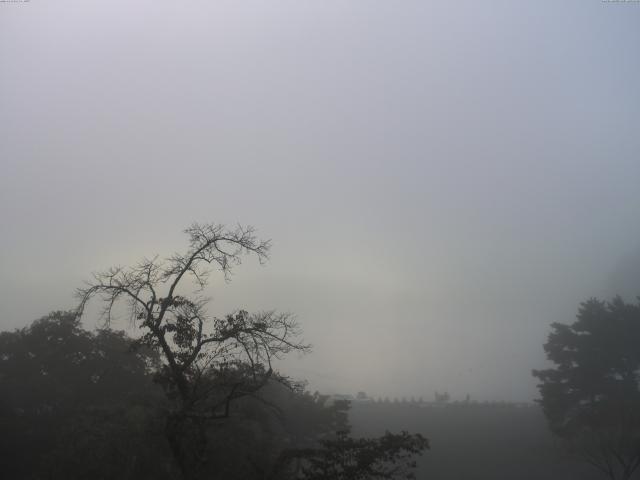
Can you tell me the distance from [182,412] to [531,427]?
260ft

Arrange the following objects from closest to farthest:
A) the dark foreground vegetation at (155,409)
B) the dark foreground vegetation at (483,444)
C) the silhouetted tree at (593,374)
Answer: the dark foreground vegetation at (155,409)
the silhouetted tree at (593,374)
the dark foreground vegetation at (483,444)

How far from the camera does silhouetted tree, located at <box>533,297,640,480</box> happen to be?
136 feet

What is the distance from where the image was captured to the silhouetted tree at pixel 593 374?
41.3 metres

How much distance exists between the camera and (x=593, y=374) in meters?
47.3

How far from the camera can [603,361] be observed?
47.9m

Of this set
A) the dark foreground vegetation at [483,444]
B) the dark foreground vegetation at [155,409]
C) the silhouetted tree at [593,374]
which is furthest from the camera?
the dark foreground vegetation at [483,444]

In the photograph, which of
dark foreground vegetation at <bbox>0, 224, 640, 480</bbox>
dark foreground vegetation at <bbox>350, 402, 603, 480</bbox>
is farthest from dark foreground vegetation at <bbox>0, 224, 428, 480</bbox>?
dark foreground vegetation at <bbox>350, 402, 603, 480</bbox>

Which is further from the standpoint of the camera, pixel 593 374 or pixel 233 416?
pixel 593 374

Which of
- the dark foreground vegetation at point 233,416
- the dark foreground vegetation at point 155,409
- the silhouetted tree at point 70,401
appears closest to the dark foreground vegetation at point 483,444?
the dark foreground vegetation at point 233,416

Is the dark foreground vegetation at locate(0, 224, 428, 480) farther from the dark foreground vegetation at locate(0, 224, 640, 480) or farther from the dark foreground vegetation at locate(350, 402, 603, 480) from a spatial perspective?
the dark foreground vegetation at locate(350, 402, 603, 480)

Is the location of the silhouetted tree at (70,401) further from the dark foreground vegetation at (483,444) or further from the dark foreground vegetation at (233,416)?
the dark foreground vegetation at (483,444)

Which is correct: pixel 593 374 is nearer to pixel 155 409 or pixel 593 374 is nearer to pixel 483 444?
pixel 483 444

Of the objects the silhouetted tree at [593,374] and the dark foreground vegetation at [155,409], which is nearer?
the dark foreground vegetation at [155,409]

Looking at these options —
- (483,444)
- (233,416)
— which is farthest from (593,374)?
(233,416)
